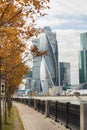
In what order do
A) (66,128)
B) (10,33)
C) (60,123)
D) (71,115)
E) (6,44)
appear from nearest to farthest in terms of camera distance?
(10,33), (6,44), (71,115), (66,128), (60,123)

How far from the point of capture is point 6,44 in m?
20.5

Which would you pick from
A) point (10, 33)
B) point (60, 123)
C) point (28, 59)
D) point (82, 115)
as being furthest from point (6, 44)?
point (60, 123)

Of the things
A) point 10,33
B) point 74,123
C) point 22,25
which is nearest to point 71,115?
point 74,123

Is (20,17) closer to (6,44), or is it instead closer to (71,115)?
(6,44)

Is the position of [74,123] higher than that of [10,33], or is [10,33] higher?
[10,33]

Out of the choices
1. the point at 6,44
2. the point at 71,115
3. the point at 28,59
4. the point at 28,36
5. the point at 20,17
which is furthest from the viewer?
Result: the point at 28,59

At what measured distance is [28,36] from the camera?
22.4m

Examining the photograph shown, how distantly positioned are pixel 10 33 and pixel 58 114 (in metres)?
15.2

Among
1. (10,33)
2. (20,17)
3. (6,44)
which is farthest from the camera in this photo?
(6,44)

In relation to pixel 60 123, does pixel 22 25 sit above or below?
above

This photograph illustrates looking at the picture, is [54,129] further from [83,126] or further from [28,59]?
[83,126]

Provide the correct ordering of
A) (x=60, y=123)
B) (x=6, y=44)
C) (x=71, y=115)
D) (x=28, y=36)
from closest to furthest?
(x=6, y=44) < (x=28, y=36) < (x=71, y=115) < (x=60, y=123)

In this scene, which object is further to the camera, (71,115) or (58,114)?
(58,114)

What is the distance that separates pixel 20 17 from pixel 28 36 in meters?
3.86
